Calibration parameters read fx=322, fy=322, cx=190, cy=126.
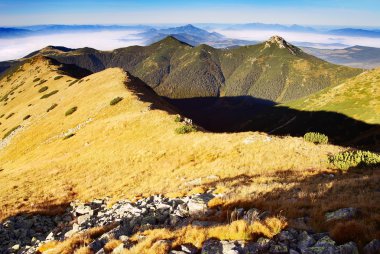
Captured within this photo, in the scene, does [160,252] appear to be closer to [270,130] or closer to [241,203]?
[241,203]

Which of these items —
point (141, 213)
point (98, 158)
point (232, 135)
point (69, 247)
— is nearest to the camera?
point (69, 247)

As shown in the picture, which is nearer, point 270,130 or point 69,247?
point 69,247

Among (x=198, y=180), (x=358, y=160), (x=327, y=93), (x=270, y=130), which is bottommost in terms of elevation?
(x=270, y=130)

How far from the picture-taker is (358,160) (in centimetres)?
2119

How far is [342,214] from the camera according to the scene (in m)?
11.3

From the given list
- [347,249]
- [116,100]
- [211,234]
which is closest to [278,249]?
[347,249]

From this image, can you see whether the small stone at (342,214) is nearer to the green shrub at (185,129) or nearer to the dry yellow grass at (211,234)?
the dry yellow grass at (211,234)

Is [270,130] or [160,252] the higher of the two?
[160,252]

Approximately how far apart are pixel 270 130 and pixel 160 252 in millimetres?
170268

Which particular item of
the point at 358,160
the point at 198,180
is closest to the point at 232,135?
the point at 198,180

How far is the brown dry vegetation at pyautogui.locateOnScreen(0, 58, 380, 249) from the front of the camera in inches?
543

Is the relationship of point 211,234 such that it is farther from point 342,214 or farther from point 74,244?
point 74,244


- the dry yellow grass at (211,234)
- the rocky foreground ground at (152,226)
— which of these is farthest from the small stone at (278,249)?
the dry yellow grass at (211,234)

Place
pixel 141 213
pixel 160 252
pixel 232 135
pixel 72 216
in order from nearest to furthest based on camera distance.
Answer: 1. pixel 160 252
2. pixel 141 213
3. pixel 72 216
4. pixel 232 135
